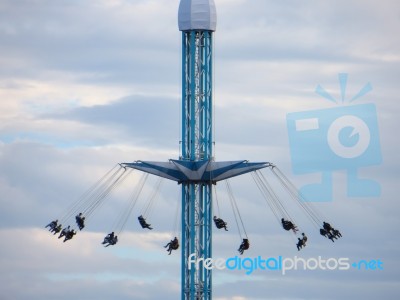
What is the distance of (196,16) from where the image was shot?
531 feet

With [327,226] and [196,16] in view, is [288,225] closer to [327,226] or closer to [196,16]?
[327,226]

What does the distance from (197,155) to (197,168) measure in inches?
50.5

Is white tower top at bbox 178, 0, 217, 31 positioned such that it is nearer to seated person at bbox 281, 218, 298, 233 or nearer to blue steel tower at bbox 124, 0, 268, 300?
blue steel tower at bbox 124, 0, 268, 300

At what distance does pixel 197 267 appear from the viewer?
→ 16188 centimetres

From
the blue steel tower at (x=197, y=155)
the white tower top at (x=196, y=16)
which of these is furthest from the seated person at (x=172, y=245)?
the white tower top at (x=196, y=16)

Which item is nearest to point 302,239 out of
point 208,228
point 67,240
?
point 208,228

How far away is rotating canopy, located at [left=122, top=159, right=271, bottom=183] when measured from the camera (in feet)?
527

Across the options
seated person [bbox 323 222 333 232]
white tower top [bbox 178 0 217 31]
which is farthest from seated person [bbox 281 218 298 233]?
white tower top [bbox 178 0 217 31]

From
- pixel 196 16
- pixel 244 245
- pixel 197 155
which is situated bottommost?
pixel 244 245

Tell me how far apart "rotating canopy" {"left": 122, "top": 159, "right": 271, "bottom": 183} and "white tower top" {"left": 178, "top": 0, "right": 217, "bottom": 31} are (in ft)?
32.3

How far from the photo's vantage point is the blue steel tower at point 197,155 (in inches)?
6353

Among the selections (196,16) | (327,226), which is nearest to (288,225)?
(327,226)

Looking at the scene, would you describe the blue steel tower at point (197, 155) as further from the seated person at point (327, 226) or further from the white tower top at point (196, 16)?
the seated person at point (327, 226)

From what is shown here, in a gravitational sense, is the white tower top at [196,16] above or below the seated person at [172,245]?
above
